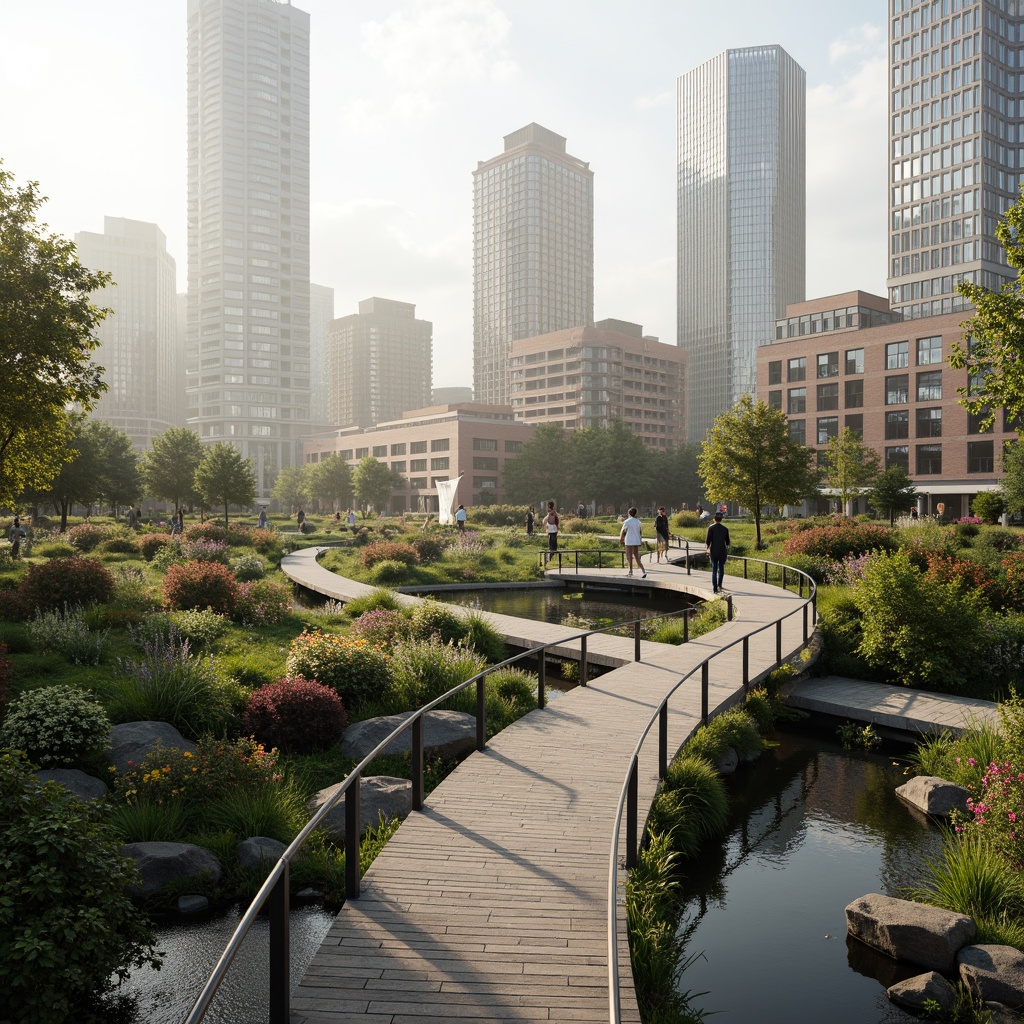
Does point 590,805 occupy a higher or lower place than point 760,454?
lower

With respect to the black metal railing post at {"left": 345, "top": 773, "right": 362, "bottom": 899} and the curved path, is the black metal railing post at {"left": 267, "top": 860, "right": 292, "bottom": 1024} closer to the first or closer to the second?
the curved path

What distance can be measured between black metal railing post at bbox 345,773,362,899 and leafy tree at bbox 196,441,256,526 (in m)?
49.9

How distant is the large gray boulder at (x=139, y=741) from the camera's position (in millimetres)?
9180

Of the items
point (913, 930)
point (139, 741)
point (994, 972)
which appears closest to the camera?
point (994, 972)

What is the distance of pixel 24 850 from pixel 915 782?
1028 cm

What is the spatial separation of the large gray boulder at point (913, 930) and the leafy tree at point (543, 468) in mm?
88222

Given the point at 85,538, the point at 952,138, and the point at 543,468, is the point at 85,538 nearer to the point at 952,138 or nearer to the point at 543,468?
the point at 543,468

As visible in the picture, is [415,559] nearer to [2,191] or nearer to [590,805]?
[2,191]

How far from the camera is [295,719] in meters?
10.6

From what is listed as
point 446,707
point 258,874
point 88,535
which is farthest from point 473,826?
point 88,535

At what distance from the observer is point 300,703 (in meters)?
10.7

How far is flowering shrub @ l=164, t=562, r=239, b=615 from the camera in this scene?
17.9 metres

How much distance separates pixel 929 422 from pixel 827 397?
10.3 metres

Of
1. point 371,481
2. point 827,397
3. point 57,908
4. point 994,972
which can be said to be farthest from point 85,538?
point 827,397
